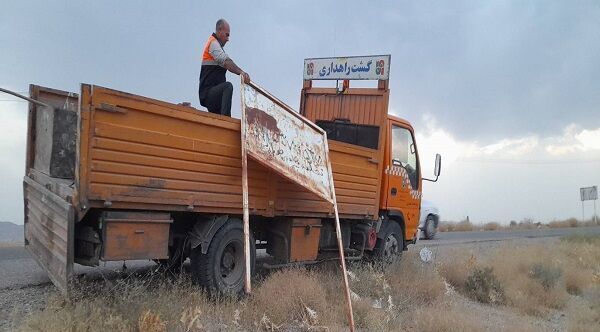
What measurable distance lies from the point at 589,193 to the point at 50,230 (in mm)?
39071

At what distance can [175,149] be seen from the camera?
18.9 ft

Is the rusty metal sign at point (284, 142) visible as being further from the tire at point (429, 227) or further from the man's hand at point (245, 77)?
the tire at point (429, 227)

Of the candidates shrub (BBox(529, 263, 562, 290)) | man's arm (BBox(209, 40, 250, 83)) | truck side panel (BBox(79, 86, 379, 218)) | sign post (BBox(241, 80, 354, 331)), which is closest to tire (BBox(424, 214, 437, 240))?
shrub (BBox(529, 263, 562, 290))

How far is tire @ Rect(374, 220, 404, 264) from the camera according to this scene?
986 centimetres

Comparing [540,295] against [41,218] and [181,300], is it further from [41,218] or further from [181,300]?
[41,218]

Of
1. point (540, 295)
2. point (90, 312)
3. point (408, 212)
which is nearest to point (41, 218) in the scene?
point (90, 312)

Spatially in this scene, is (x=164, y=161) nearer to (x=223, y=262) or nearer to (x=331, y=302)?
(x=223, y=262)

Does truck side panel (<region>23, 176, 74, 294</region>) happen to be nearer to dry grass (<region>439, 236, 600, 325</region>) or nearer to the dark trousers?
the dark trousers

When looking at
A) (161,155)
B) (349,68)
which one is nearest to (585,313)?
(349,68)

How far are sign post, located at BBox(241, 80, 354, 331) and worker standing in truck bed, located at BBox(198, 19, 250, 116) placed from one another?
0.90m

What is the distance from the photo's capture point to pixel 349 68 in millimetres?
9969

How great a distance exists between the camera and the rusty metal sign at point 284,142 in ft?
19.8

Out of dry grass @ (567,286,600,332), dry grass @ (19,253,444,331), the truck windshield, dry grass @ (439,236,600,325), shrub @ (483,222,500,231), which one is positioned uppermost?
the truck windshield

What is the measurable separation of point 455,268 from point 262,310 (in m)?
5.48
